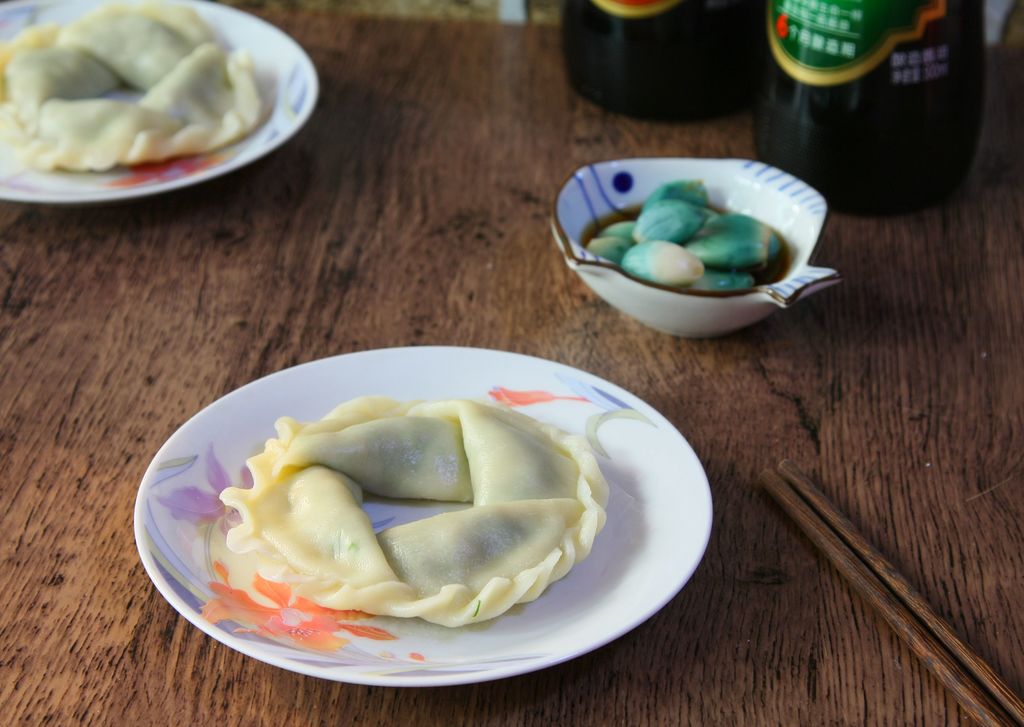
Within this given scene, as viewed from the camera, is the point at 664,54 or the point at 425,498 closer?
the point at 425,498

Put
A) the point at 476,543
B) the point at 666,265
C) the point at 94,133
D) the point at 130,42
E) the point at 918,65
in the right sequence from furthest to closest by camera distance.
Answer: the point at 130,42 → the point at 94,133 → the point at 918,65 → the point at 666,265 → the point at 476,543

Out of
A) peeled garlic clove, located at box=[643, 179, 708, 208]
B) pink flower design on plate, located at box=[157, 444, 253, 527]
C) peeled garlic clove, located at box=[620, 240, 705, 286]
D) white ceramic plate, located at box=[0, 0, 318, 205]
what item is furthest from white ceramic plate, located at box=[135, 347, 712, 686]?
white ceramic plate, located at box=[0, 0, 318, 205]

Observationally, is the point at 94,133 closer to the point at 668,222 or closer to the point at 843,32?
the point at 668,222

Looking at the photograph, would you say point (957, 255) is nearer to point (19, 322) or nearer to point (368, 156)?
point (368, 156)

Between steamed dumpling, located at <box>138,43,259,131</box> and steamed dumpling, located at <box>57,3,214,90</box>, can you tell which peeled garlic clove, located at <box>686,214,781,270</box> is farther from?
steamed dumpling, located at <box>57,3,214,90</box>

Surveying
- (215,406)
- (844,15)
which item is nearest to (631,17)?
(844,15)

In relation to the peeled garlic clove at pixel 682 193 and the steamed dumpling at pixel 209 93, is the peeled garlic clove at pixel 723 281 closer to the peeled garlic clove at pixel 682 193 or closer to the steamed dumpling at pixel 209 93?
the peeled garlic clove at pixel 682 193

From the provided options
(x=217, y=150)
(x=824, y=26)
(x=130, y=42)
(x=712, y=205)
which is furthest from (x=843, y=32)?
(x=130, y=42)
